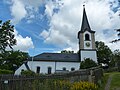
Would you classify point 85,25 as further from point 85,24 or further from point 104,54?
point 104,54

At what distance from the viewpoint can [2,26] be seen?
44656 mm

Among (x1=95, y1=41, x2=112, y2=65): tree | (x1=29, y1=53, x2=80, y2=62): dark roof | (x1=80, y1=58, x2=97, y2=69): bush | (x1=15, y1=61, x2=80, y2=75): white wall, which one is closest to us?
(x1=80, y1=58, x2=97, y2=69): bush

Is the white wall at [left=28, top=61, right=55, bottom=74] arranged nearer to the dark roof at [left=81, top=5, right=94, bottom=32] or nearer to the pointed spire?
the dark roof at [left=81, top=5, right=94, bottom=32]

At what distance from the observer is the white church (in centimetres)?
5700

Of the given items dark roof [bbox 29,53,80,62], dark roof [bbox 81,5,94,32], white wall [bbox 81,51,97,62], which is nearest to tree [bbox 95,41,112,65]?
dark roof [bbox 29,53,80,62]

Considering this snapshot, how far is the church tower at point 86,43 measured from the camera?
187 feet

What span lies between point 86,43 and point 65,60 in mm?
7820

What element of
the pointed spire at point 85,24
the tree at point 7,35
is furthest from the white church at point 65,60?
the tree at point 7,35

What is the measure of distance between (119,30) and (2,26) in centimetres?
3110

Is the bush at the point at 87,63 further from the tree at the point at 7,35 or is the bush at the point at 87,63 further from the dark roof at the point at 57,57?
the tree at the point at 7,35

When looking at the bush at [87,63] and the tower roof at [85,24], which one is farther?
the tower roof at [85,24]

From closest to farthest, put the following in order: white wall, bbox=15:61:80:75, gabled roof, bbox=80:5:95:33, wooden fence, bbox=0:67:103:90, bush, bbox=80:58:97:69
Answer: wooden fence, bbox=0:67:103:90 < bush, bbox=80:58:97:69 < white wall, bbox=15:61:80:75 < gabled roof, bbox=80:5:95:33

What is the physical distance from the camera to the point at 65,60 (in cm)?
5841

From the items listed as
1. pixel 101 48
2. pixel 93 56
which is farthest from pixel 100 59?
pixel 93 56
